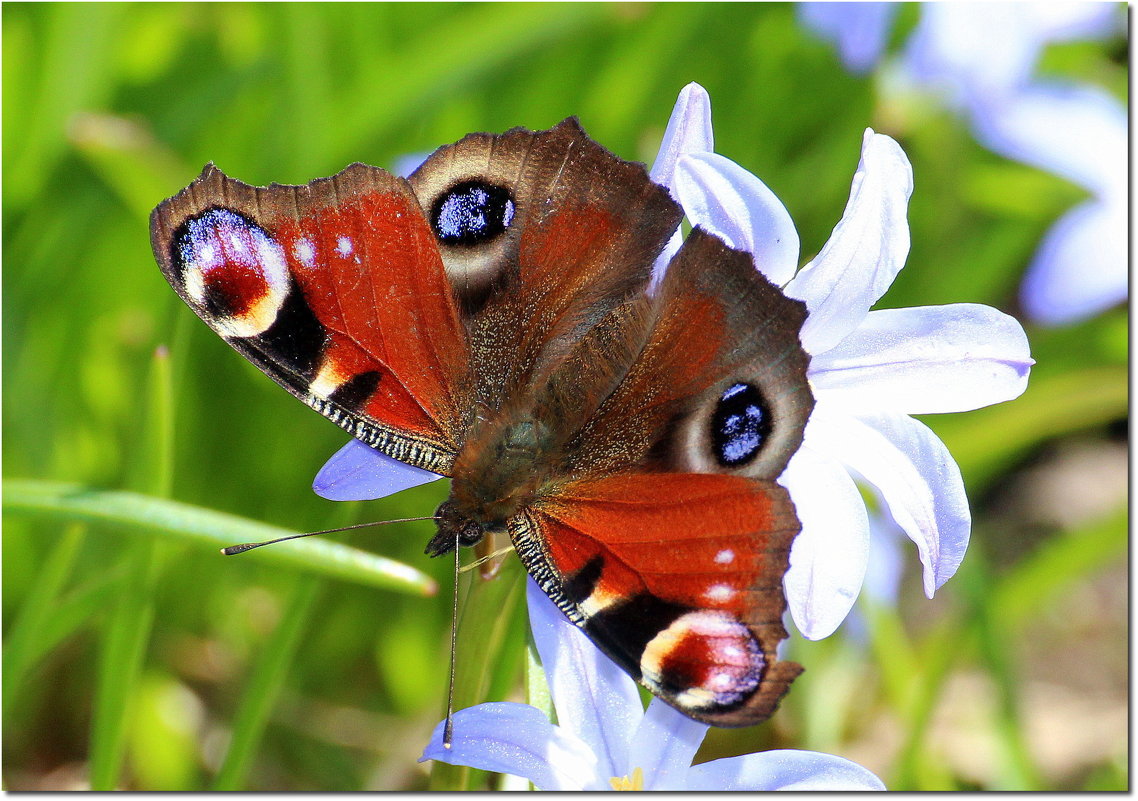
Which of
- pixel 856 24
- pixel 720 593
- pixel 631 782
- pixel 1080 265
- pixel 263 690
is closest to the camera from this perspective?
pixel 720 593

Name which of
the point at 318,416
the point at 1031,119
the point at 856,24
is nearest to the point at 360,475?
the point at 318,416

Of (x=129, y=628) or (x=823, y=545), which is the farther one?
(x=129, y=628)

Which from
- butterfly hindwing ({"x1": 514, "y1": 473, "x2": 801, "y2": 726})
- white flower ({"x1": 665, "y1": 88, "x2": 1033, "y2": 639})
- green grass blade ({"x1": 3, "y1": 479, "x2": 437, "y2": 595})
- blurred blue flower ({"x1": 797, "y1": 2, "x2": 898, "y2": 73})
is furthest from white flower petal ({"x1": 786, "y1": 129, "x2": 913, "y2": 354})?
blurred blue flower ({"x1": 797, "y1": 2, "x2": 898, "y2": 73})

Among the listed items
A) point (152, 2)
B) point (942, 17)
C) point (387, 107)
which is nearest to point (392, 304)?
point (387, 107)

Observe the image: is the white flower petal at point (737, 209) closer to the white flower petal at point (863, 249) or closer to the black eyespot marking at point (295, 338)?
the white flower petal at point (863, 249)

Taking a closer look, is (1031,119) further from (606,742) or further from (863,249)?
(606,742)

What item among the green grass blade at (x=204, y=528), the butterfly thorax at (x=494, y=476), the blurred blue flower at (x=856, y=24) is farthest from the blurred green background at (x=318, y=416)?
the butterfly thorax at (x=494, y=476)

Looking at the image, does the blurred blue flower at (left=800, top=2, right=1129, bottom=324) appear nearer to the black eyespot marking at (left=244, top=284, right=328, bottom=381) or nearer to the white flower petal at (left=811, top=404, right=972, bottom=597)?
the white flower petal at (left=811, top=404, right=972, bottom=597)

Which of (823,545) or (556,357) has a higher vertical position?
(556,357)
